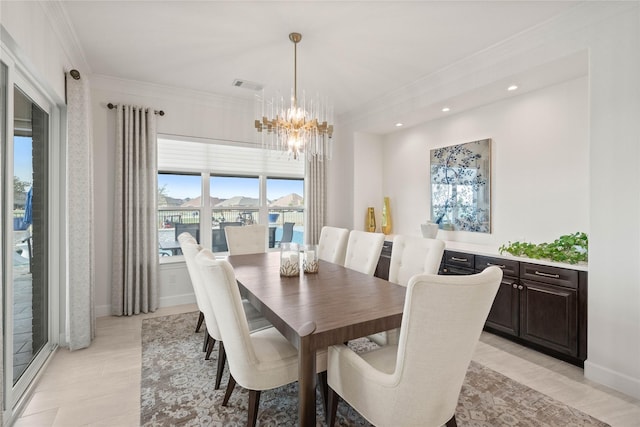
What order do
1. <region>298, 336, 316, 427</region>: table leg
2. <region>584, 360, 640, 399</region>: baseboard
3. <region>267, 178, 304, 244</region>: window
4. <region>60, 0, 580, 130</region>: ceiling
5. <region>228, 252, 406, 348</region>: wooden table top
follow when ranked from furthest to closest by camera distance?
<region>267, 178, 304, 244</region>: window < <region>60, 0, 580, 130</region>: ceiling < <region>584, 360, 640, 399</region>: baseboard < <region>228, 252, 406, 348</region>: wooden table top < <region>298, 336, 316, 427</region>: table leg

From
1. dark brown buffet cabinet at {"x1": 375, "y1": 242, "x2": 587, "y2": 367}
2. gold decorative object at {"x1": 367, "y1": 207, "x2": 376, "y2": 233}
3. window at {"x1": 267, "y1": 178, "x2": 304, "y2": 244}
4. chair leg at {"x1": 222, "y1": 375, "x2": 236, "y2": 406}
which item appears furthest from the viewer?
gold decorative object at {"x1": 367, "y1": 207, "x2": 376, "y2": 233}

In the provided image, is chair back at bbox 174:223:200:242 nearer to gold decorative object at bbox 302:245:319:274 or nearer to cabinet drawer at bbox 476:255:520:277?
gold decorative object at bbox 302:245:319:274

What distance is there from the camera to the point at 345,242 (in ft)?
11.4

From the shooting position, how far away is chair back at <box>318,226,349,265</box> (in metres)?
3.44

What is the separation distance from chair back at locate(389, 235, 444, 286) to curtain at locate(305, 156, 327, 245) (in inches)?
101

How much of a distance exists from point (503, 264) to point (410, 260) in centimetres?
121

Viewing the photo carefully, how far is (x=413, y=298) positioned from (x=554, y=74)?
2980 millimetres

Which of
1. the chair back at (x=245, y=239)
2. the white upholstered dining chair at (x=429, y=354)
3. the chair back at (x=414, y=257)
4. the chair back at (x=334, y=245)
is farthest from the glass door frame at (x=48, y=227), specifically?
the chair back at (x=414, y=257)

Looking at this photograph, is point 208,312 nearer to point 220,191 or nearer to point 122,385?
point 122,385

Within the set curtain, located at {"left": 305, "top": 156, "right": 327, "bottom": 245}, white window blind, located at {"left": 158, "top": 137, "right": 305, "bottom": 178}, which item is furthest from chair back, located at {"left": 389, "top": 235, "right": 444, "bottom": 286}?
curtain, located at {"left": 305, "top": 156, "right": 327, "bottom": 245}

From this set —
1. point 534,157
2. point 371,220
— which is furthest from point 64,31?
point 534,157

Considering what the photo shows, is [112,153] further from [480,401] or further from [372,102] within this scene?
[480,401]

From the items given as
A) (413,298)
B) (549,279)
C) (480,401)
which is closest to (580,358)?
(549,279)

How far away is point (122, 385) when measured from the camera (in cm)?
239
